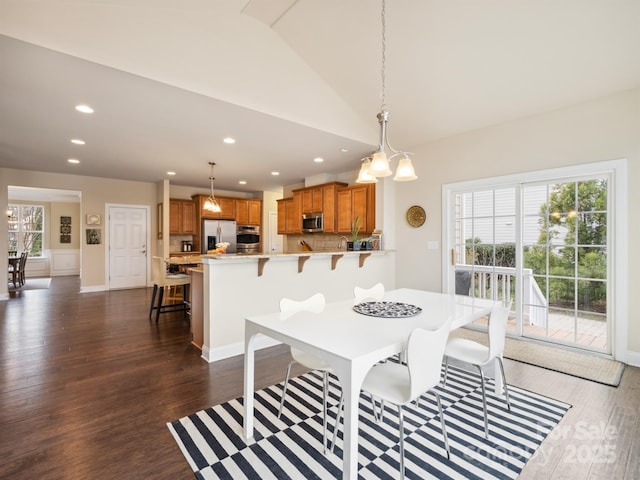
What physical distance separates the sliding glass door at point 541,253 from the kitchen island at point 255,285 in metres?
1.45

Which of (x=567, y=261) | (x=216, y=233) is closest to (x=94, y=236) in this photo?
(x=216, y=233)

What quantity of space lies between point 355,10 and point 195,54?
154 centimetres

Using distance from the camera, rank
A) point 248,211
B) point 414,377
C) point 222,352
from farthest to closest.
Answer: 1. point 248,211
2. point 222,352
3. point 414,377

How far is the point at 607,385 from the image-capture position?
8.50 feet

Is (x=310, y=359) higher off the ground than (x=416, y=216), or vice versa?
(x=416, y=216)

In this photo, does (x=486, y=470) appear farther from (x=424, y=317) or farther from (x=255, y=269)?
(x=255, y=269)

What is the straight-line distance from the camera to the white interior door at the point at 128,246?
730 centimetres

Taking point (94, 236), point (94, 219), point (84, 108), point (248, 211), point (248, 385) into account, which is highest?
point (84, 108)

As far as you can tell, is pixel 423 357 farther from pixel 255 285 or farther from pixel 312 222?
pixel 312 222

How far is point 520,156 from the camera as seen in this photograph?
12.0 feet

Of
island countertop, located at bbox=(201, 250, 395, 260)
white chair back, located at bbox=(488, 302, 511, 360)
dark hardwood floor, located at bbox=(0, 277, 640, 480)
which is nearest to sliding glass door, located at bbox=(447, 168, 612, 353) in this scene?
dark hardwood floor, located at bbox=(0, 277, 640, 480)

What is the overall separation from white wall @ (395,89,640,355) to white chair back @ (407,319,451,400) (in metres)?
Result: 2.72

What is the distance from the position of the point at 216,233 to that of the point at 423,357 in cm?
696

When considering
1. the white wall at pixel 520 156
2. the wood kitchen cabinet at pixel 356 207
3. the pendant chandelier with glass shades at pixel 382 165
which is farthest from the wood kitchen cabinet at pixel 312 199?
the pendant chandelier with glass shades at pixel 382 165
